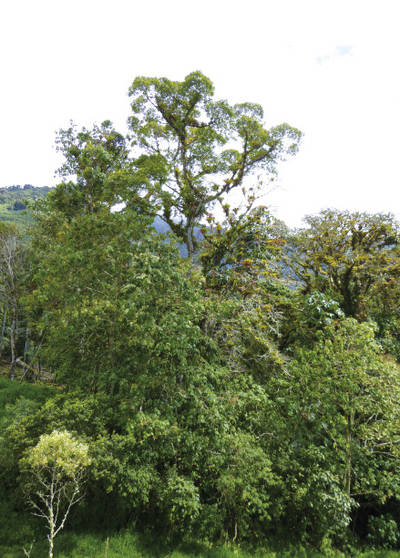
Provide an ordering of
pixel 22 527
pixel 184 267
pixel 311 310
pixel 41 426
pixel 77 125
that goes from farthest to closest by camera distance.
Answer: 1. pixel 77 125
2. pixel 311 310
3. pixel 184 267
4. pixel 41 426
5. pixel 22 527

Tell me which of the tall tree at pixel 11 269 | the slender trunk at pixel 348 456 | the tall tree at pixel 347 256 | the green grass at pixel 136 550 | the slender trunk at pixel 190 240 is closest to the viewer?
the green grass at pixel 136 550

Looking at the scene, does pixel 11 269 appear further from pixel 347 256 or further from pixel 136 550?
pixel 347 256

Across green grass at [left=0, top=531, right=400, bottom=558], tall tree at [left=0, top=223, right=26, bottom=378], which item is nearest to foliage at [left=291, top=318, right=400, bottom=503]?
green grass at [left=0, top=531, right=400, bottom=558]

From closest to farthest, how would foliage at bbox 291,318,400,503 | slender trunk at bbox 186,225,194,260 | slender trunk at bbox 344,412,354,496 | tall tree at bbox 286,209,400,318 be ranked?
foliage at bbox 291,318,400,503 → slender trunk at bbox 344,412,354,496 → tall tree at bbox 286,209,400,318 → slender trunk at bbox 186,225,194,260

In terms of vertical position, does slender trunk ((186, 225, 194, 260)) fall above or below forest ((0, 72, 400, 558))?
above

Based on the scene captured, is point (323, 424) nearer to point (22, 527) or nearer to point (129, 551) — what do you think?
point (129, 551)

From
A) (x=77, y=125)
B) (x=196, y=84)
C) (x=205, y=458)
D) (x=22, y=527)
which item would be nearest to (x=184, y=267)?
(x=205, y=458)

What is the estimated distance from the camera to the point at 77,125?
21.7 metres

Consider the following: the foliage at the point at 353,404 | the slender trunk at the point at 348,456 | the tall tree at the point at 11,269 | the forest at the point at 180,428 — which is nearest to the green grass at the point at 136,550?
the forest at the point at 180,428

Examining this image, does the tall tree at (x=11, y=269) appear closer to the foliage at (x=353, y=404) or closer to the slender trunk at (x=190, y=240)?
the slender trunk at (x=190, y=240)

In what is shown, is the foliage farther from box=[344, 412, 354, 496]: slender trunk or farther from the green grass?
the green grass

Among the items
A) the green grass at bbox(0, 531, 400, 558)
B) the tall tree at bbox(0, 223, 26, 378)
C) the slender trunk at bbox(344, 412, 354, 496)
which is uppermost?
the tall tree at bbox(0, 223, 26, 378)

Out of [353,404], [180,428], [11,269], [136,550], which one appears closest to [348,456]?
[353,404]

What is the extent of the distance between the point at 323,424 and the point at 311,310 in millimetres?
5237
